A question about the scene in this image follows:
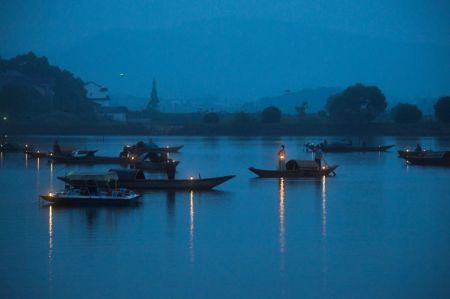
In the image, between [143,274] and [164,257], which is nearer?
[143,274]

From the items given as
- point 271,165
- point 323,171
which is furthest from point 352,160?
point 323,171

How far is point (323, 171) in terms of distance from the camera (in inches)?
1414

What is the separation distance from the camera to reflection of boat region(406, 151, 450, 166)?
44266 millimetres

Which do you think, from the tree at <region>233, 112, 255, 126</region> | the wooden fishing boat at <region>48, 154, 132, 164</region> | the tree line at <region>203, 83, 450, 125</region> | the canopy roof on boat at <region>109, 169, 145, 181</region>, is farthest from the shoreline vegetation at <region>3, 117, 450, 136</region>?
the canopy roof on boat at <region>109, 169, 145, 181</region>

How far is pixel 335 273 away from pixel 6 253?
22.9ft

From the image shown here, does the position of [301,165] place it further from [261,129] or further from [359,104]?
[261,129]

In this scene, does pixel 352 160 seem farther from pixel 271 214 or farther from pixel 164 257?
pixel 164 257

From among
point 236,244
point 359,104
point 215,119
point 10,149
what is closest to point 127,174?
point 236,244

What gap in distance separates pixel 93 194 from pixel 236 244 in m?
7.01

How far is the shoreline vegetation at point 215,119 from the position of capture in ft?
298

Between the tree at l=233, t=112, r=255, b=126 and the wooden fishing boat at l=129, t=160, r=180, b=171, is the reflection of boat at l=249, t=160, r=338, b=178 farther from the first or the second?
the tree at l=233, t=112, r=255, b=126

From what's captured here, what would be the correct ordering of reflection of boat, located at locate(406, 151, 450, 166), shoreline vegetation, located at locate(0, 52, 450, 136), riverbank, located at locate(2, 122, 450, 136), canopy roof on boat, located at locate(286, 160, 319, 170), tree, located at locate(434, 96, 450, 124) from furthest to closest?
shoreline vegetation, located at locate(0, 52, 450, 136), riverbank, located at locate(2, 122, 450, 136), tree, located at locate(434, 96, 450, 124), reflection of boat, located at locate(406, 151, 450, 166), canopy roof on boat, located at locate(286, 160, 319, 170)

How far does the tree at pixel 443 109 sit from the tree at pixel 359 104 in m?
5.56

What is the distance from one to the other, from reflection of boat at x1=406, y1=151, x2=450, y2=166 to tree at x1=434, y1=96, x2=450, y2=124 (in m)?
45.1
